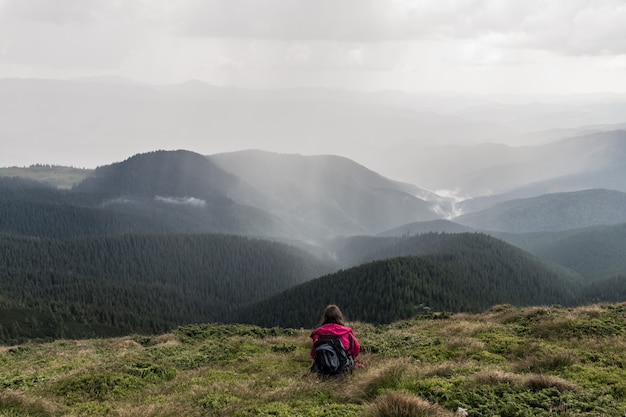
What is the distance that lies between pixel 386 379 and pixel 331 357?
3111 millimetres

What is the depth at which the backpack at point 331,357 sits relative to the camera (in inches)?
620

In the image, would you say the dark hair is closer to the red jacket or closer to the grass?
the red jacket

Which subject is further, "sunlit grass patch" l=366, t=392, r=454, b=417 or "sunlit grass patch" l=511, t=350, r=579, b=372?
"sunlit grass patch" l=511, t=350, r=579, b=372

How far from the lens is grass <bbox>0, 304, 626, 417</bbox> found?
1110 centimetres

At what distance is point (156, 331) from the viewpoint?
6949 inches

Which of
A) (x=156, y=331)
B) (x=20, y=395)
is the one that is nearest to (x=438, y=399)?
(x=20, y=395)

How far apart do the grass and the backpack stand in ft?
2.31

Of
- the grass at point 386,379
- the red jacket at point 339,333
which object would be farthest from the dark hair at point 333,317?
the grass at point 386,379

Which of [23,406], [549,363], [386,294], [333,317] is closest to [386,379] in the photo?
[333,317]

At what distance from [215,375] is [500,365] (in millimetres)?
12510

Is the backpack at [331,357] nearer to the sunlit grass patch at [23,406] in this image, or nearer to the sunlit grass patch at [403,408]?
the sunlit grass patch at [403,408]

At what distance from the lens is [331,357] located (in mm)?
15750

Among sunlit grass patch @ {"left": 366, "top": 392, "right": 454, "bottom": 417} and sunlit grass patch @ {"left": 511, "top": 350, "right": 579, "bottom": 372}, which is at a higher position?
sunlit grass patch @ {"left": 366, "top": 392, "right": 454, "bottom": 417}

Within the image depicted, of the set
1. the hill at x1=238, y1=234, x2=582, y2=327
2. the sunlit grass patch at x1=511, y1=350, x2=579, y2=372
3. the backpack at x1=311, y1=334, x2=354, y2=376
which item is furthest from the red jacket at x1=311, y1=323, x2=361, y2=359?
the hill at x1=238, y1=234, x2=582, y2=327
